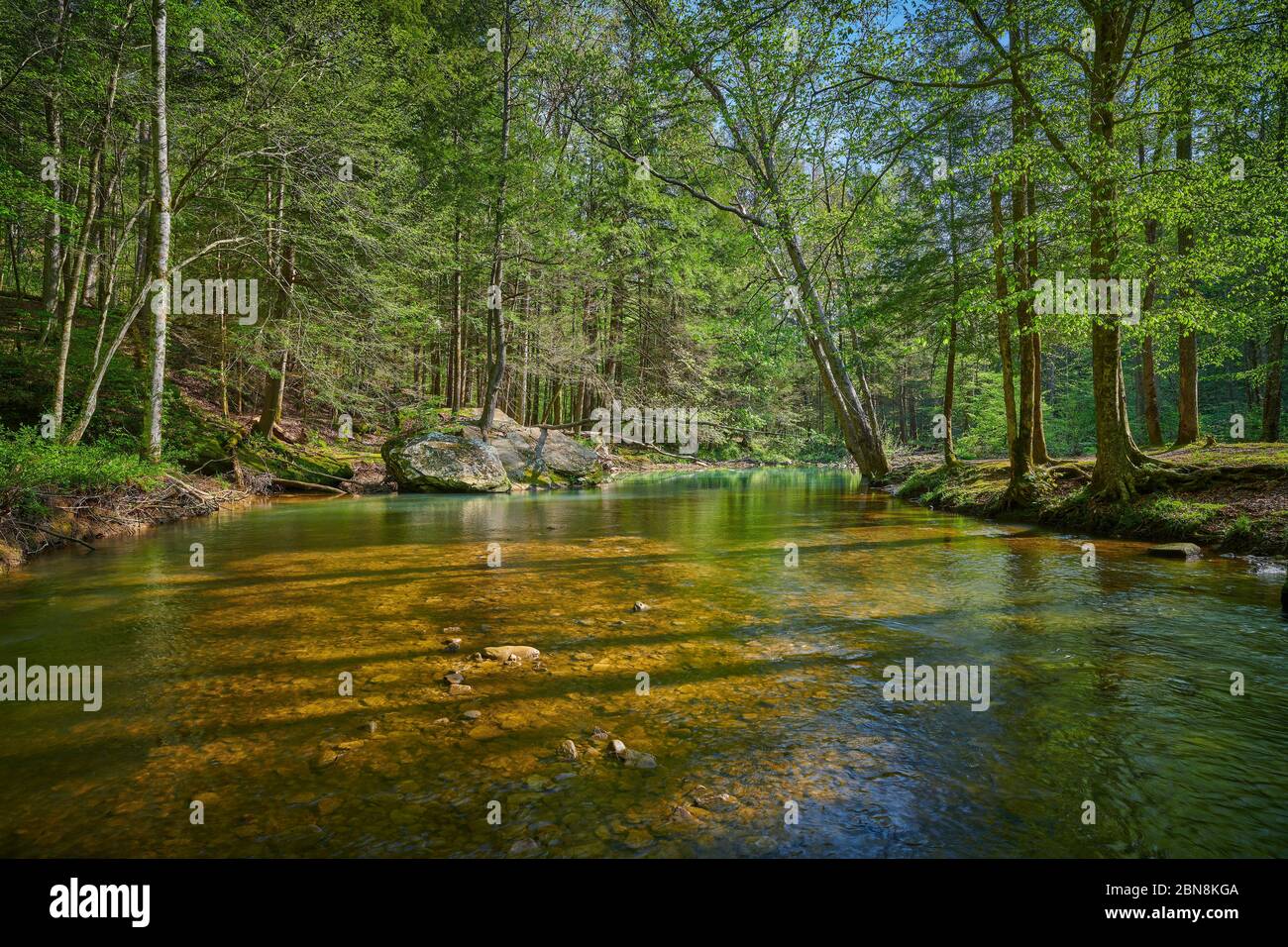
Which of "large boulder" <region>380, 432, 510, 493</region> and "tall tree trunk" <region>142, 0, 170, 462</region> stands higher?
"tall tree trunk" <region>142, 0, 170, 462</region>

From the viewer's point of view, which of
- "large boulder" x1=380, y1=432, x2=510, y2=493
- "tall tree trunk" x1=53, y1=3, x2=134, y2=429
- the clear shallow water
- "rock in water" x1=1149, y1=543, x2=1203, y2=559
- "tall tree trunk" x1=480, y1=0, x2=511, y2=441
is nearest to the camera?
the clear shallow water

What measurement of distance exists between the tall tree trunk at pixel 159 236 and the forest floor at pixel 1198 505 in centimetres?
1716

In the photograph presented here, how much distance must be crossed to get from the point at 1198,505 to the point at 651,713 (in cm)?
999

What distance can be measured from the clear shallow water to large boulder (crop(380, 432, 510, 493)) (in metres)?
11.1

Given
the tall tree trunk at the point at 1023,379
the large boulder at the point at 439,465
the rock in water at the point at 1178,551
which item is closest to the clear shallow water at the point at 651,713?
the rock in water at the point at 1178,551

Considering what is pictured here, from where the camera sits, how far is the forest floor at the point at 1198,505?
7953 mm

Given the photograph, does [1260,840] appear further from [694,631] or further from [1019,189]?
[1019,189]

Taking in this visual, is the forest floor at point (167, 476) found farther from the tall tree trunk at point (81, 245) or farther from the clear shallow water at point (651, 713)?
the clear shallow water at point (651, 713)

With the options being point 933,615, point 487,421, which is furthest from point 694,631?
point 487,421

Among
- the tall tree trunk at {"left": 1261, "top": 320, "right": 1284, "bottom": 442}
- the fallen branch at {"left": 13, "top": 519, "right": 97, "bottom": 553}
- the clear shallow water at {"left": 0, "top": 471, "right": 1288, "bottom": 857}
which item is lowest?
the clear shallow water at {"left": 0, "top": 471, "right": 1288, "bottom": 857}

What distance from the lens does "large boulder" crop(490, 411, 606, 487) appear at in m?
21.4

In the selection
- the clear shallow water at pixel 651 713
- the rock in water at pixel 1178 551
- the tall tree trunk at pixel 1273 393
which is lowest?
the clear shallow water at pixel 651 713

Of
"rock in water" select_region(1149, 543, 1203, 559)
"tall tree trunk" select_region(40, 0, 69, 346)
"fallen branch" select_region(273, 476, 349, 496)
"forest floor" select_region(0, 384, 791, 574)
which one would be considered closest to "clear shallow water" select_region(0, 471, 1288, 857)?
"rock in water" select_region(1149, 543, 1203, 559)

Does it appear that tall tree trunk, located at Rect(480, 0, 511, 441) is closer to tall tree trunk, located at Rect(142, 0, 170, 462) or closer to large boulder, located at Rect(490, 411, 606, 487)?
large boulder, located at Rect(490, 411, 606, 487)
